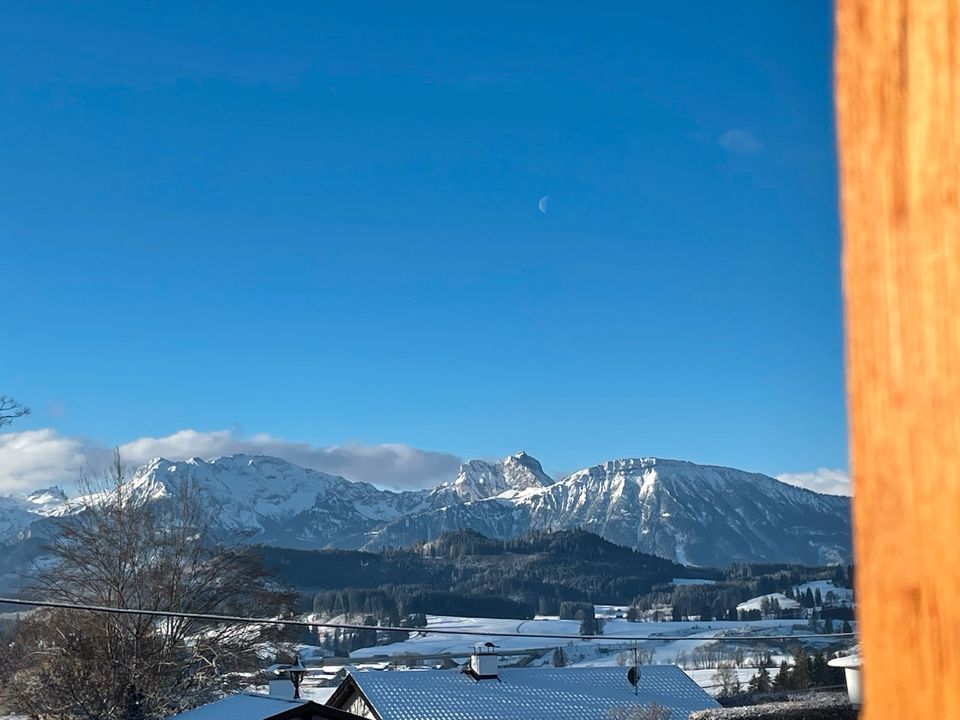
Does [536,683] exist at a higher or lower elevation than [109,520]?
lower

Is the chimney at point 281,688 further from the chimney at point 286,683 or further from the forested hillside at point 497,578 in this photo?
the forested hillside at point 497,578

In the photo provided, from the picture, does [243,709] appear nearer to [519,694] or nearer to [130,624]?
[130,624]

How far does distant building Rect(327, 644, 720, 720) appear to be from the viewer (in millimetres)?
23547

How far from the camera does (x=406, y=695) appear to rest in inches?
944

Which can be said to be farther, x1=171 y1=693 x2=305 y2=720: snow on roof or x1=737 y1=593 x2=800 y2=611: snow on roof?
x1=737 y1=593 x2=800 y2=611: snow on roof

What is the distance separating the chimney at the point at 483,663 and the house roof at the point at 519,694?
218mm

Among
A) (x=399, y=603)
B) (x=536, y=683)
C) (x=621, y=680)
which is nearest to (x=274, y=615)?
(x=536, y=683)

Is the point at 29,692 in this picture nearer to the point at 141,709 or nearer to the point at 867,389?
the point at 141,709

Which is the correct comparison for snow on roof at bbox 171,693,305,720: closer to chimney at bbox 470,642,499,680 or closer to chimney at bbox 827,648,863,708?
chimney at bbox 827,648,863,708

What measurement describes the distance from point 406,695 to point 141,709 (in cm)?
589

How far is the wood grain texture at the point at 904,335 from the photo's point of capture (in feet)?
1.51

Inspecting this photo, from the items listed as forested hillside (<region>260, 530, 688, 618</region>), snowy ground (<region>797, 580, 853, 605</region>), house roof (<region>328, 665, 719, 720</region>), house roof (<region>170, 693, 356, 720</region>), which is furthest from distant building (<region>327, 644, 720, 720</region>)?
forested hillside (<region>260, 530, 688, 618</region>)

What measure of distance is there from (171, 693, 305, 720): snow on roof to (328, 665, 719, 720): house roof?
7.23 metres

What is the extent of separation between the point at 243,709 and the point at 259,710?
314 mm
